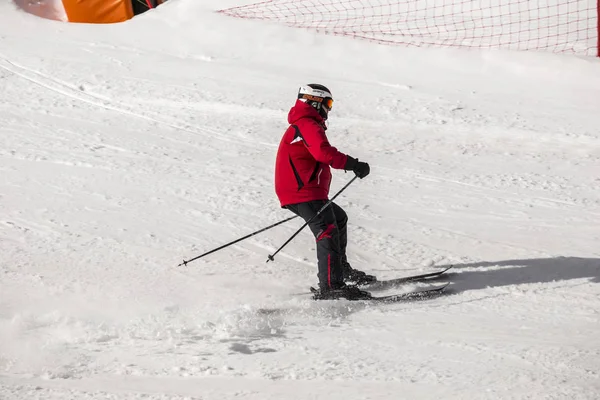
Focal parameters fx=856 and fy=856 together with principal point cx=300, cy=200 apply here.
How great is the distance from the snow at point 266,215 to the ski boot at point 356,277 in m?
0.28

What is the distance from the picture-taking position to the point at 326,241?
575 cm

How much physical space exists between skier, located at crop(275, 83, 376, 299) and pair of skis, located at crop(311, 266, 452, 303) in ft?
0.50

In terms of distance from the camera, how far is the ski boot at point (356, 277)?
609 centimetres

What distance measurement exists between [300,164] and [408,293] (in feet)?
3.85

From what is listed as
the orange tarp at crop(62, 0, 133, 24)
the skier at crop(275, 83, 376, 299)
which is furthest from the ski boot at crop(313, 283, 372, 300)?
the orange tarp at crop(62, 0, 133, 24)

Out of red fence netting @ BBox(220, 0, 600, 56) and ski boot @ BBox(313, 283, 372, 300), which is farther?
red fence netting @ BBox(220, 0, 600, 56)

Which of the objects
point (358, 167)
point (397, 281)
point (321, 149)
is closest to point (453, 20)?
point (397, 281)

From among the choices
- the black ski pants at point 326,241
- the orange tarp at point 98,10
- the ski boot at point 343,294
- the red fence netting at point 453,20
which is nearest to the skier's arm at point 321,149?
the black ski pants at point 326,241

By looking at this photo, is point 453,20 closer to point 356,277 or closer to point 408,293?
point 356,277

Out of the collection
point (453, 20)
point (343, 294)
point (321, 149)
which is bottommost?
point (343, 294)

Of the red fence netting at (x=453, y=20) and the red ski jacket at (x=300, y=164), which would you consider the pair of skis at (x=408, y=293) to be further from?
the red fence netting at (x=453, y=20)

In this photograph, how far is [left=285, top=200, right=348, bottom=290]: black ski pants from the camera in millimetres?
5734

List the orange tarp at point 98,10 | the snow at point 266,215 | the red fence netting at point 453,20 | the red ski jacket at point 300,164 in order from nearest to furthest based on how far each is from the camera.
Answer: the snow at point 266,215 → the red ski jacket at point 300,164 → the red fence netting at point 453,20 → the orange tarp at point 98,10

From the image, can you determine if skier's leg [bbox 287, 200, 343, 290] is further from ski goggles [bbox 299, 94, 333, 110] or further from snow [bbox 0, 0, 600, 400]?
ski goggles [bbox 299, 94, 333, 110]
